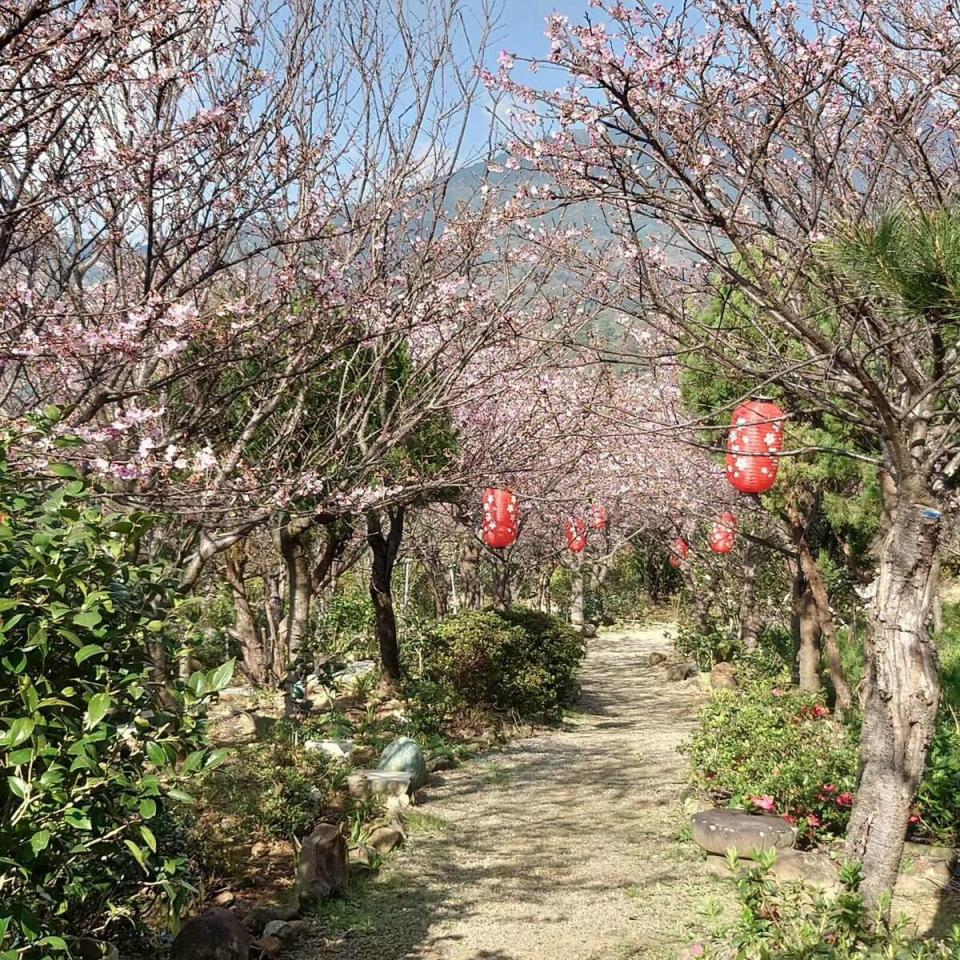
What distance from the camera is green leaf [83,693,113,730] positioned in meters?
2.09

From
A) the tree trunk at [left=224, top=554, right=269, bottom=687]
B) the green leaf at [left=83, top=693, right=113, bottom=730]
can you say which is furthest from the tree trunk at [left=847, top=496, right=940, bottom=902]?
the tree trunk at [left=224, top=554, right=269, bottom=687]

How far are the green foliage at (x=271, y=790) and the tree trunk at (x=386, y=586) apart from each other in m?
3.68

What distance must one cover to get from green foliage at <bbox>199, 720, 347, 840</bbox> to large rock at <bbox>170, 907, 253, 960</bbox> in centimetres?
137

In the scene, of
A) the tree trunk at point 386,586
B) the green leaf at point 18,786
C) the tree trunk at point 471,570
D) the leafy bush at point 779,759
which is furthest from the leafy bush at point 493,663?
the green leaf at point 18,786

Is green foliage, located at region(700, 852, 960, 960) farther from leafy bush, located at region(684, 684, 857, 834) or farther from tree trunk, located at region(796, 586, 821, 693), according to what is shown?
tree trunk, located at region(796, 586, 821, 693)

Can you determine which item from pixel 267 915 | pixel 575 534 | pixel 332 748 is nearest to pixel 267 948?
pixel 267 915

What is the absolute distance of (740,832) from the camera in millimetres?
5355

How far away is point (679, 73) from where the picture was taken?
3.42m

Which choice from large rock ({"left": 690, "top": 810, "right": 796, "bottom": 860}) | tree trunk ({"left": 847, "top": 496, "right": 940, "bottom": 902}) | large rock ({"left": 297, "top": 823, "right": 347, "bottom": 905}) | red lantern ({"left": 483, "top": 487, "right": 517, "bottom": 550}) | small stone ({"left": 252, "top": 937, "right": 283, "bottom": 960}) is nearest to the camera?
tree trunk ({"left": 847, "top": 496, "right": 940, "bottom": 902})

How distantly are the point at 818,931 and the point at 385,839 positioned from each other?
3.66m

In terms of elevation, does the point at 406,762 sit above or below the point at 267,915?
below

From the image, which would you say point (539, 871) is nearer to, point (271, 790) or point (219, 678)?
point (271, 790)

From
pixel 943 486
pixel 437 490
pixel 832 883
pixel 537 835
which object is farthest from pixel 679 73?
pixel 437 490

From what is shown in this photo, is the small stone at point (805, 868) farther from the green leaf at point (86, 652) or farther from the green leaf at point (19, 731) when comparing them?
the green leaf at point (19, 731)
